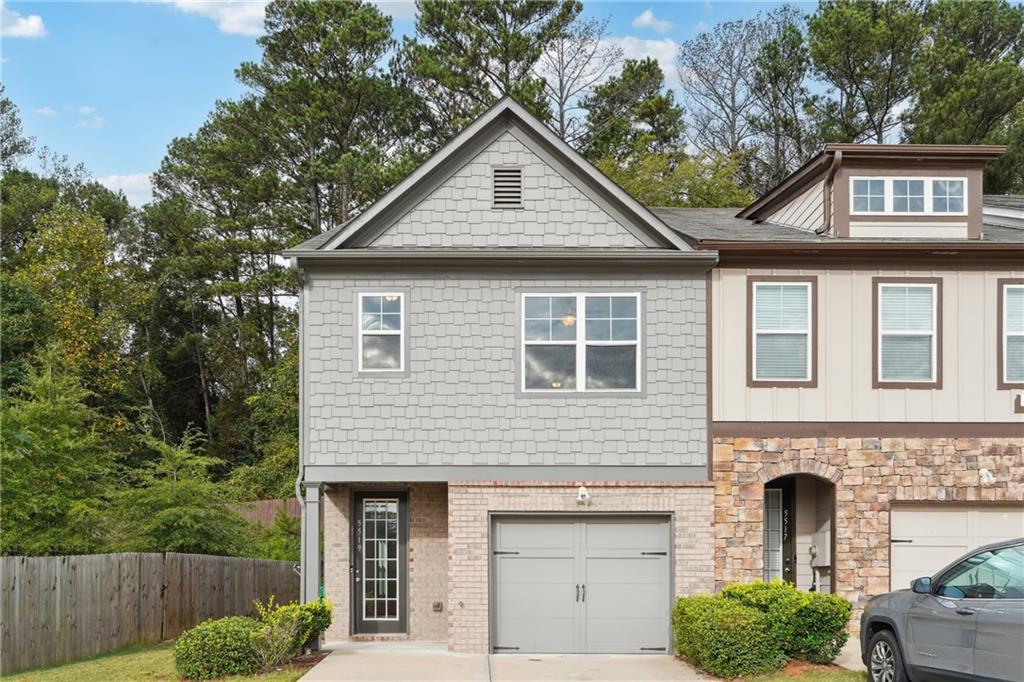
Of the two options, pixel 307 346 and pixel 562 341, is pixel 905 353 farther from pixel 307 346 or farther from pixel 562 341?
pixel 307 346

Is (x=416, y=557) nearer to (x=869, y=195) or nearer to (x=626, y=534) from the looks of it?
(x=626, y=534)

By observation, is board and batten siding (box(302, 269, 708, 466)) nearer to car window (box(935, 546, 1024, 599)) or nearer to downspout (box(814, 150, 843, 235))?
downspout (box(814, 150, 843, 235))

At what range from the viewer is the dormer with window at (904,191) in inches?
714

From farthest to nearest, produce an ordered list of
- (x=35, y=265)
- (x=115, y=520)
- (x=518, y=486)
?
(x=35, y=265), (x=115, y=520), (x=518, y=486)

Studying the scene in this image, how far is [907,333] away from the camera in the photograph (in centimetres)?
1755

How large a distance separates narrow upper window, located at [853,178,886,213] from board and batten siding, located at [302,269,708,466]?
3.43 m

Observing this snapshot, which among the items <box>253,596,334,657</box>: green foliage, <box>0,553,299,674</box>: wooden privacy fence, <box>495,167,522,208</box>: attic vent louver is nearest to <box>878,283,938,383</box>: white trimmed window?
<box>495,167,522,208</box>: attic vent louver

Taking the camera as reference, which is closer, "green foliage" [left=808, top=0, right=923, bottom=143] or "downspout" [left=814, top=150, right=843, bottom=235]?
"downspout" [left=814, top=150, right=843, bottom=235]

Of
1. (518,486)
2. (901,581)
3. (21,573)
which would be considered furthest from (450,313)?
(901,581)

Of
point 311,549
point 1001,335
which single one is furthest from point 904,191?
point 311,549

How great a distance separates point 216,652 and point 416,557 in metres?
4.70

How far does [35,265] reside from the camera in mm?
39625

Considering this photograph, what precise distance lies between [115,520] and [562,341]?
36.4 ft

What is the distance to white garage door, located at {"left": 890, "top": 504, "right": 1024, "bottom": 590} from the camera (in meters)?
17.5
